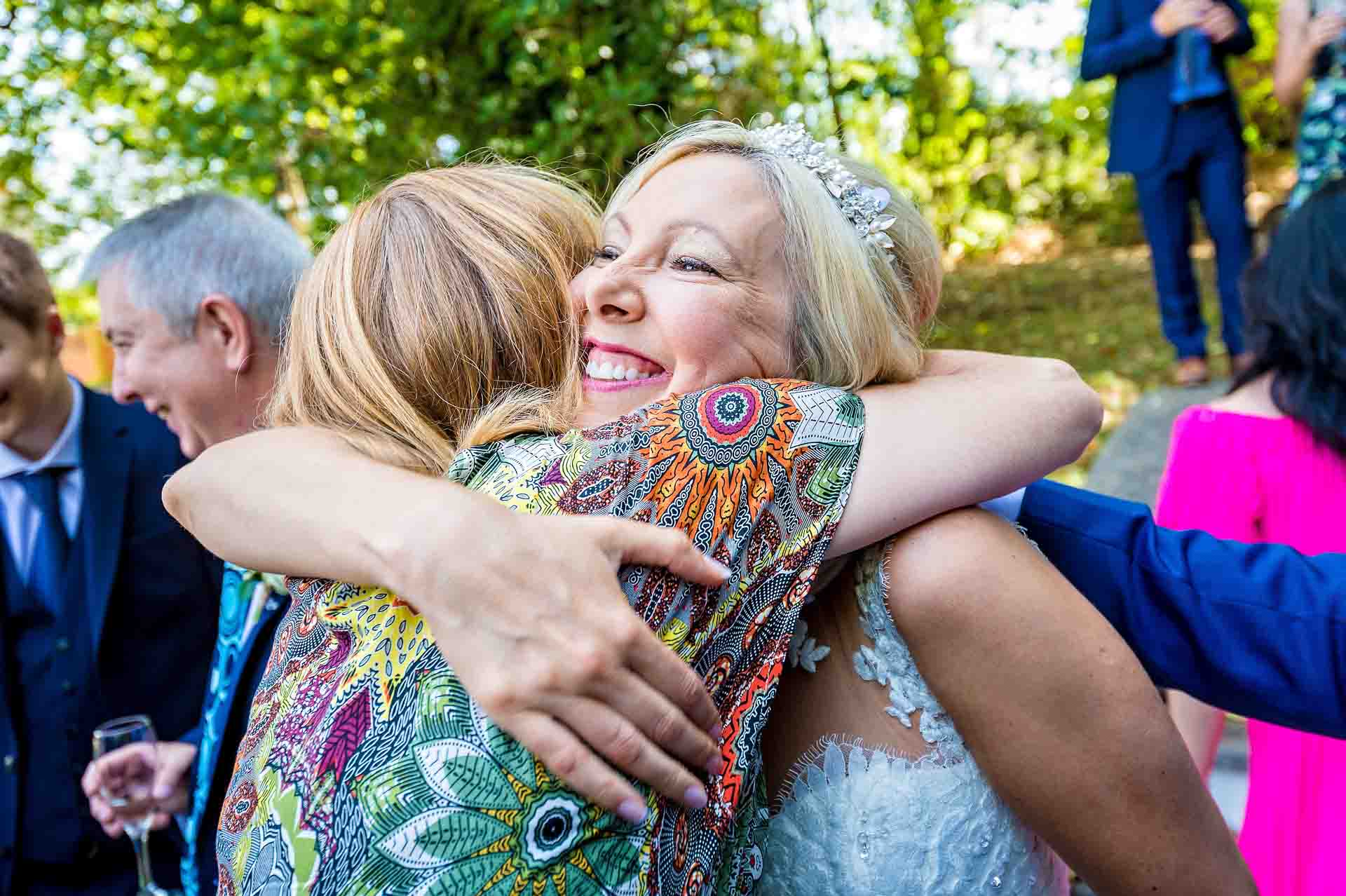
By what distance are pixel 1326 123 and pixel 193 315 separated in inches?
176

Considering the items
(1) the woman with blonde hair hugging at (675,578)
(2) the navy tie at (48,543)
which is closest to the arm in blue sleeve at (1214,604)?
(1) the woman with blonde hair hugging at (675,578)

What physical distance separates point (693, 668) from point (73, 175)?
37.2 ft

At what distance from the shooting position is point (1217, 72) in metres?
5.44

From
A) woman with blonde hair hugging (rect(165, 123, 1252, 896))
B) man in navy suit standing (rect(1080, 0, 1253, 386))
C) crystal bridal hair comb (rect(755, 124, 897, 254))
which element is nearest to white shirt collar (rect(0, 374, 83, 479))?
woman with blonde hair hugging (rect(165, 123, 1252, 896))

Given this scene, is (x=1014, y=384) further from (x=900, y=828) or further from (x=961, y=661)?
(x=900, y=828)

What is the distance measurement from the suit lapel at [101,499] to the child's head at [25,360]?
0.38 feet

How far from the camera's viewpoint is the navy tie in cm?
303

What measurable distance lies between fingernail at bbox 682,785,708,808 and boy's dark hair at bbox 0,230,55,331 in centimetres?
282

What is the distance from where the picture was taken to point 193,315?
2.82 m

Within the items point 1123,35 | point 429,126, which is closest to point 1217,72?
point 1123,35

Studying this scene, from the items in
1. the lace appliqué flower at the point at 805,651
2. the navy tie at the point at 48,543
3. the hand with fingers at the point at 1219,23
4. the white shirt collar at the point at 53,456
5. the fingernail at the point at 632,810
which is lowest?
the navy tie at the point at 48,543

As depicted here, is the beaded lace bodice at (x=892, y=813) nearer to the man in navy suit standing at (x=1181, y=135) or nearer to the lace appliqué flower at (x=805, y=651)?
the lace appliqué flower at (x=805, y=651)

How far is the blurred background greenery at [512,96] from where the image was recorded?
573 centimetres

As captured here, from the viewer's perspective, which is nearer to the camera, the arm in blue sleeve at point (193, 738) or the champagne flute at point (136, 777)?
the champagne flute at point (136, 777)
